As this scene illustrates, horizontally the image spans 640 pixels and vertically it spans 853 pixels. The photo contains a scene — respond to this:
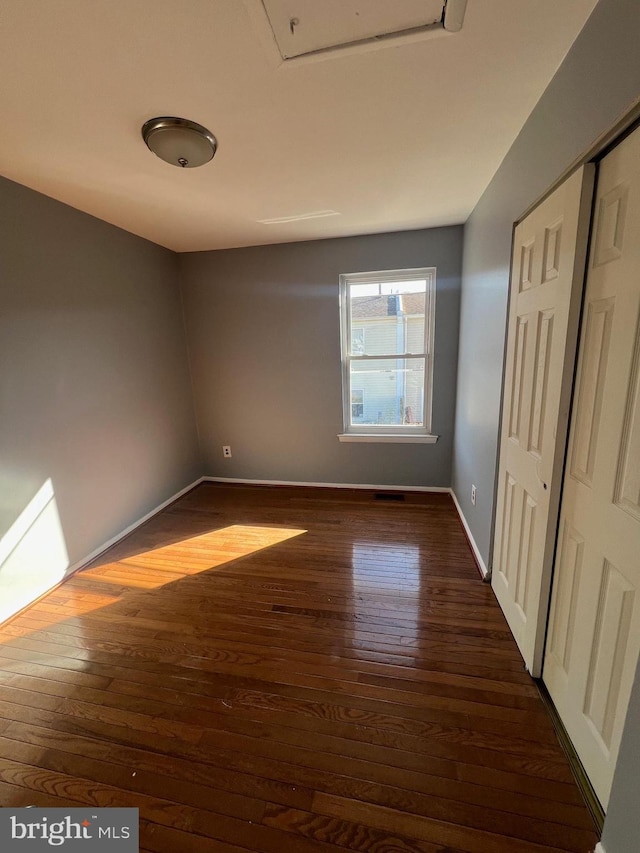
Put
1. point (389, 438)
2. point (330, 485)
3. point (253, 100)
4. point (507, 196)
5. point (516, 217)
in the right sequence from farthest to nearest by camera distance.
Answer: point (330, 485) → point (389, 438) → point (507, 196) → point (516, 217) → point (253, 100)

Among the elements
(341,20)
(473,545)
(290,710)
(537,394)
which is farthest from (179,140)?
(473,545)

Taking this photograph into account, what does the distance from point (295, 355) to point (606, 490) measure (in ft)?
8.99

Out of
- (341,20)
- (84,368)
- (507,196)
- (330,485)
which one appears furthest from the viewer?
(330,485)

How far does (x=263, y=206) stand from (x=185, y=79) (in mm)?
1129

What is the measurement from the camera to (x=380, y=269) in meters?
3.03

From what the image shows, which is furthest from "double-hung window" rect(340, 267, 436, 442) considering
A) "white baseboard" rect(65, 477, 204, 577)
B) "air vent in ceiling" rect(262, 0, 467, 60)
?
"air vent in ceiling" rect(262, 0, 467, 60)

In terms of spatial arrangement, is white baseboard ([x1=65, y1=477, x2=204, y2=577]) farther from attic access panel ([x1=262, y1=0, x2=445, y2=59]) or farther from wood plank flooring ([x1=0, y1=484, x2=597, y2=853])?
attic access panel ([x1=262, y1=0, x2=445, y2=59])

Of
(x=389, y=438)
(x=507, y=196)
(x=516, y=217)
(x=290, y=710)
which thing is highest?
(x=507, y=196)

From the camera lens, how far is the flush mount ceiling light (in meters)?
1.44

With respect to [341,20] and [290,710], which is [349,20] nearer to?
[341,20]

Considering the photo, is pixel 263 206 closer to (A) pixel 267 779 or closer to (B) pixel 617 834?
(A) pixel 267 779

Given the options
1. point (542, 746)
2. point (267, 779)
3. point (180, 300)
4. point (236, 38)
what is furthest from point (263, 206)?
point (542, 746)

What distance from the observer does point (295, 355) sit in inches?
132

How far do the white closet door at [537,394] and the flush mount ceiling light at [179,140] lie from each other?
150 cm
